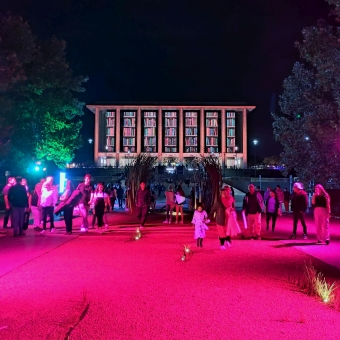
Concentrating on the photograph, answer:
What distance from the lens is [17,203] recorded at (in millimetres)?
13508

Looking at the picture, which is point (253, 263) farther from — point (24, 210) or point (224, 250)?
point (24, 210)

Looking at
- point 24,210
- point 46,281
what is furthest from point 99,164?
point 46,281

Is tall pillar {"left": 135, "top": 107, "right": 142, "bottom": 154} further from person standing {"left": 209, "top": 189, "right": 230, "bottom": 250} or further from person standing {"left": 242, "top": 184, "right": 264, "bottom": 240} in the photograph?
person standing {"left": 209, "top": 189, "right": 230, "bottom": 250}

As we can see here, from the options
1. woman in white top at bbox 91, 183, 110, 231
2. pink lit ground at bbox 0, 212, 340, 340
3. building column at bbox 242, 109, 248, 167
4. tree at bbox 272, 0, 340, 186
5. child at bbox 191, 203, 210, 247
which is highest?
building column at bbox 242, 109, 248, 167

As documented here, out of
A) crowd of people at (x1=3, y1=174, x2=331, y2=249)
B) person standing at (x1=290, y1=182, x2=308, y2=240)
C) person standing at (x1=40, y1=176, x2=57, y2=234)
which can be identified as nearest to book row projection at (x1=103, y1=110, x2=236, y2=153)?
crowd of people at (x1=3, y1=174, x2=331, y2=249)

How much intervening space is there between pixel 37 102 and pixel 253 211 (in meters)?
24.2

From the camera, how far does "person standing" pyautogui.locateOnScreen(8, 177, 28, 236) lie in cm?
1351

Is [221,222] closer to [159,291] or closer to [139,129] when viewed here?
[159,291]

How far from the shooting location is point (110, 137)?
338 ft

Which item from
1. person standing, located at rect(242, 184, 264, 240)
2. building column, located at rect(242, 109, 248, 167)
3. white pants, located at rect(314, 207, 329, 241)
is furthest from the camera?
building column, located at rect(242, 109, 248, 167)

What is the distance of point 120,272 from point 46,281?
1.42 metres

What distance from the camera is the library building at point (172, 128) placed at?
10200 centimetres

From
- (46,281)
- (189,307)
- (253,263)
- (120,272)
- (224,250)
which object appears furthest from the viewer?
(224,250)

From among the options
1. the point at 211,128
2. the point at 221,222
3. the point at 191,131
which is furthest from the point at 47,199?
A: the point at 211,128
